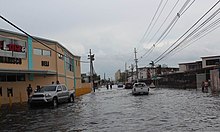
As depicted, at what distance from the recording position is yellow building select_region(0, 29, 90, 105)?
33938mm

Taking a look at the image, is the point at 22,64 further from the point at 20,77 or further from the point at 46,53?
the point at 46,53

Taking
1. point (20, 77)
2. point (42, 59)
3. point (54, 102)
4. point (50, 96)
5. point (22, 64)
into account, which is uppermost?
point (42, 59)

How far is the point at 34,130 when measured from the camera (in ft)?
48.5

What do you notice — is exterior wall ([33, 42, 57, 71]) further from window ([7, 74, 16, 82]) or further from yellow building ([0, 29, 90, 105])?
window ([7, 74, 16, 82])

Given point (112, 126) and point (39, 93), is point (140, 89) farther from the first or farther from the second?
point (112, 126)

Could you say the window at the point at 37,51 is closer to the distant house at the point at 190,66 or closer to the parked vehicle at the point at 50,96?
the parked vehicle at the point at 50,96

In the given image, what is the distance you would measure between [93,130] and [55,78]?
3169cm

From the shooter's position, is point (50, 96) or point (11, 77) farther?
point (11, 77)

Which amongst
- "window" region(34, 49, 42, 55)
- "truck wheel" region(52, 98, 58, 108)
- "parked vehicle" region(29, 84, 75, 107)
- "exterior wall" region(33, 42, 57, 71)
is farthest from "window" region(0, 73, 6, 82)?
"truck wheel" region(52, 98, 58, 108)

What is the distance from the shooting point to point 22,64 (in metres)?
36.6

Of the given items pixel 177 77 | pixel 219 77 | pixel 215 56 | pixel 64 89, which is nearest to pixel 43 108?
pixel 64 89

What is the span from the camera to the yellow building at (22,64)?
33.9 m

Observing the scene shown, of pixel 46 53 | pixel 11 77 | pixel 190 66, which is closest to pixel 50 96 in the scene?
pixel 11 77

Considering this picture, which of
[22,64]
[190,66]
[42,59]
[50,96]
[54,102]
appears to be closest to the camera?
[50,96]
